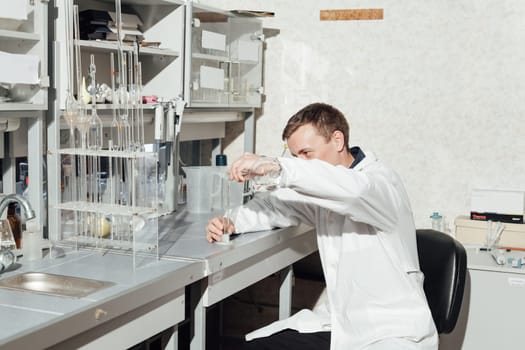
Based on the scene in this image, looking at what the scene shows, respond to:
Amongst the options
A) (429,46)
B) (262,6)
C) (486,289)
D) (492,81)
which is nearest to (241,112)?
(262,6)

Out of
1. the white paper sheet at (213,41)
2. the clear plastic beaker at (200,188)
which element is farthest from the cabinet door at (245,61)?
the clear plastic beaker at (200,188)

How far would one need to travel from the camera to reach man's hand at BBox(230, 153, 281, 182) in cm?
171

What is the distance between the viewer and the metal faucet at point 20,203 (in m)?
1.91

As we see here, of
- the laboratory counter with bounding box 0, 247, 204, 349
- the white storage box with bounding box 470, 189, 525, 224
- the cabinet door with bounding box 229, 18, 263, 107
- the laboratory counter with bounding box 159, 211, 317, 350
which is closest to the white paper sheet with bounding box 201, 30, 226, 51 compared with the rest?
the cabinet door with bounding box 229, 18, 263, 107

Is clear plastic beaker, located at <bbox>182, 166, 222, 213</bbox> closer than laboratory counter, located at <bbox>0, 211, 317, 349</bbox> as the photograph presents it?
No

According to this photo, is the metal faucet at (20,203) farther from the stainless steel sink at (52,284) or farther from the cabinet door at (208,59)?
the cabinet door at (208,59)

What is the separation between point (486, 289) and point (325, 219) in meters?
0.96

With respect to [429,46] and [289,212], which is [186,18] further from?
[429,46]

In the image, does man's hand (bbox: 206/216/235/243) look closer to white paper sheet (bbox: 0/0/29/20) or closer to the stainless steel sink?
the stainless steel sink

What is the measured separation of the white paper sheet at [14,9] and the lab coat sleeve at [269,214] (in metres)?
0.96

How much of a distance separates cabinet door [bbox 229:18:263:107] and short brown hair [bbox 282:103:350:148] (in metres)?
0.99

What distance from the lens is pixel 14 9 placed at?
193cm

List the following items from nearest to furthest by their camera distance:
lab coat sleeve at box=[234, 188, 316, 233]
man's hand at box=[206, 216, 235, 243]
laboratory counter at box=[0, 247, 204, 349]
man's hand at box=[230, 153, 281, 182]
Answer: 1. laboratory counter at box=[0, 247, 204, 349]
2. man's hand at box=[230, 153, 281, 182]
3. man's hand at box=[206, 216, 235, 243]
4. lab coat sleeve at box=[234, 188, 316, 233]

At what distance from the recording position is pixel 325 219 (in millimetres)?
2186
